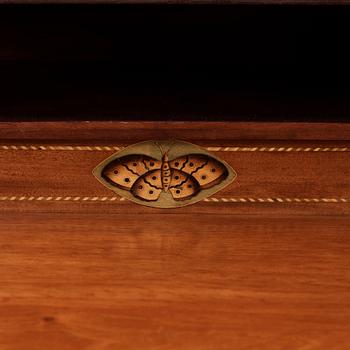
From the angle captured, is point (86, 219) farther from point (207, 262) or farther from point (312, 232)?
point (312, 232)

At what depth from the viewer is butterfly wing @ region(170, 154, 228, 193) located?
2.24 ft

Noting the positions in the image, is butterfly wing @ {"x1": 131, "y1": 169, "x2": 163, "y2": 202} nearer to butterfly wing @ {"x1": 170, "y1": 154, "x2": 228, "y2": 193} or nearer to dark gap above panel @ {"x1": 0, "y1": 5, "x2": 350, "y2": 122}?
butterfly wing @ {"x1": 170, "y1": 154, "x2": 228, "y2": 193}

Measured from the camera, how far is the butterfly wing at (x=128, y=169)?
68 cm

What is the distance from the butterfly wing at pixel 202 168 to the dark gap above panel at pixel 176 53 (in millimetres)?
129

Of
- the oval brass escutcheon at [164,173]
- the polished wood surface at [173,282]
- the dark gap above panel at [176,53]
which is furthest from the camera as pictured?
the dark gap above panel at [176,53]

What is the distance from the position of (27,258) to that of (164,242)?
176mm

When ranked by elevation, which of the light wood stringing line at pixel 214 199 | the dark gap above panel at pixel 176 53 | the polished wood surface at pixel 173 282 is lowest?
the polished wood surface at pixel 173 282

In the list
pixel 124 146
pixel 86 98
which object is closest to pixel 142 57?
pixel 86 98

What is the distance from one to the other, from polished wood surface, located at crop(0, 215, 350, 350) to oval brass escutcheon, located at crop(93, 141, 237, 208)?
4 cm

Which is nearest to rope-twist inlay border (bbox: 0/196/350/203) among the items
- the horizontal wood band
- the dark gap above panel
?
the horizontal wood band

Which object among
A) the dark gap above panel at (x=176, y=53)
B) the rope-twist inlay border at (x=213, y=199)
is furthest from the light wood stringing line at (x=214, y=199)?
the dark gap above panel at (x=176, y=53)

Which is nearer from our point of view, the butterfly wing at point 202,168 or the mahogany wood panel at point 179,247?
the mahogany wood panel at point 179,247

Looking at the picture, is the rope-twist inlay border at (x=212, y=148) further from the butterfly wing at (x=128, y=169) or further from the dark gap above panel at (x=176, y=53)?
the dark gap above panel at (x=176, y=53)

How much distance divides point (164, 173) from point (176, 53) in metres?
0.36
